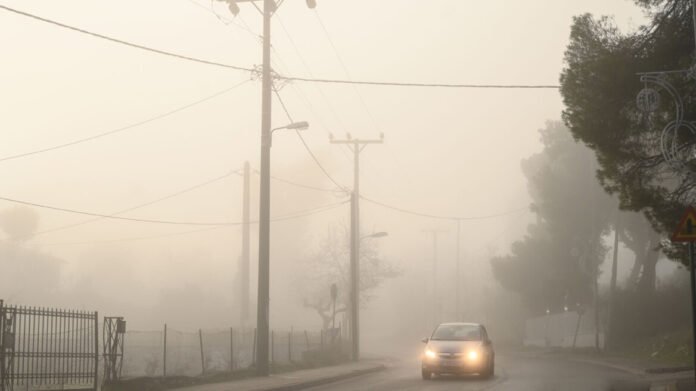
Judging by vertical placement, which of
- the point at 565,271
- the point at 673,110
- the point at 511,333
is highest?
the point at 673,110

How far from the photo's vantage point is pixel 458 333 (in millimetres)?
27781

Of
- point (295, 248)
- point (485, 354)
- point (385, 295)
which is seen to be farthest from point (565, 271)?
point (385, 295)

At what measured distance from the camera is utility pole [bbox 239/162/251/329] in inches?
2338

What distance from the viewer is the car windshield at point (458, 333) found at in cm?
2742

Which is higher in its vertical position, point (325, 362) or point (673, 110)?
point (673, 110)

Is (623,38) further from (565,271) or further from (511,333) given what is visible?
(511,333)

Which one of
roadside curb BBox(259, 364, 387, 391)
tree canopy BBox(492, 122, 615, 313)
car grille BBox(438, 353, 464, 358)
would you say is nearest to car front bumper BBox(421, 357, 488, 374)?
car grille BBox(438, 353, 464, 358)

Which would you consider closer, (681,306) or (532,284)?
(681,306)

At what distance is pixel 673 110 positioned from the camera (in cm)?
2419

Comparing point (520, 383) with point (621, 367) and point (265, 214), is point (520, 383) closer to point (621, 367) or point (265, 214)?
point (265, 214)

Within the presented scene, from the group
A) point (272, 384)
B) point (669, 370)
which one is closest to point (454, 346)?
point (272, 384)

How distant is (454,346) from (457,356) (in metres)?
0.37

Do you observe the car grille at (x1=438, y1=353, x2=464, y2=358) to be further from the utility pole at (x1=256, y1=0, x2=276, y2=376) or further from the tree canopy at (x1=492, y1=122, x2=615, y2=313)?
the tree canopy at (x1=492, y1=122, x2=615, y2=313)

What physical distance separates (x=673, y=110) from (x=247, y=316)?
137 feet
